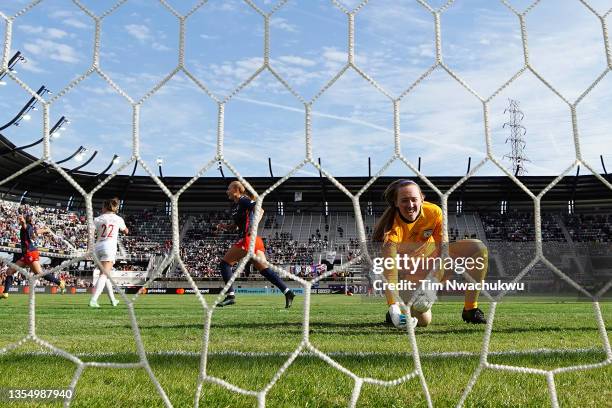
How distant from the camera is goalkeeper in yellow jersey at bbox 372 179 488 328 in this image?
7.51ft

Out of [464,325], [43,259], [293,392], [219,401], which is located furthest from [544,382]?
[43,259]

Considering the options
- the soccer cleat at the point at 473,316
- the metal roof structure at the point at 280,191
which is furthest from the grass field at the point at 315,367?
the metal roof structure at the point at 280,191

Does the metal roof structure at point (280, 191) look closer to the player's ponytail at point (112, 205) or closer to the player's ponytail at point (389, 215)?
the player's ponytail at point (112, 205)

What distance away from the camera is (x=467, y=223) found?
22.0 meters

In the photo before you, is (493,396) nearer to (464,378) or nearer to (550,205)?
(464,378)

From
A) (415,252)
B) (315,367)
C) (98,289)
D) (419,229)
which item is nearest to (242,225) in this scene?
(98,289)

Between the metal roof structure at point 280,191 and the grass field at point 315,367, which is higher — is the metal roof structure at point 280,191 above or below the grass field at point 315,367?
above

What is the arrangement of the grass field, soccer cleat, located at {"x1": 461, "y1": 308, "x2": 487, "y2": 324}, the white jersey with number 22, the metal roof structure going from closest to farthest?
the grass field
soccer cleat, located at {"x1": 461, "y1": 308, "x2": 487, "y2": 324}
the white jersey with number 22
the metal roof structure

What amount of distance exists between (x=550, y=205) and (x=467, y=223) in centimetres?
328

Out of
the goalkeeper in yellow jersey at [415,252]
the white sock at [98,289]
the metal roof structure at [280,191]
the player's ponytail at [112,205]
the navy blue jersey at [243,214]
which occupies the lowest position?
the white sock at [98,289]

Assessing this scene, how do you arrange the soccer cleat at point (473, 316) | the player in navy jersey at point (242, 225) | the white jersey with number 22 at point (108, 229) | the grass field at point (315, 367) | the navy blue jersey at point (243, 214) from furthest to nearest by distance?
the white jersey with number 22 at point (108, 229) → the navy blue jersey at point (243, 214) → the player in navy jersey at point (242, 225) → the soccer cleat at point (473, 316) → the grass field at point (315, 367)

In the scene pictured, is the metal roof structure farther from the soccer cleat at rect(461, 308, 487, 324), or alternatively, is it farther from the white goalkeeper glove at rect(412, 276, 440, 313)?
the white goalkeeper glove at rect(412, 276, 440, 313)

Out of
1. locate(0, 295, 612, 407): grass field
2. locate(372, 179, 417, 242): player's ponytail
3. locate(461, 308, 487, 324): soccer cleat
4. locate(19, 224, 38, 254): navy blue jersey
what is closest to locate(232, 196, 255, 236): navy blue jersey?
locate(0, 295, 612, 407): grass field

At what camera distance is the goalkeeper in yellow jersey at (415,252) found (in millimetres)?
2289
